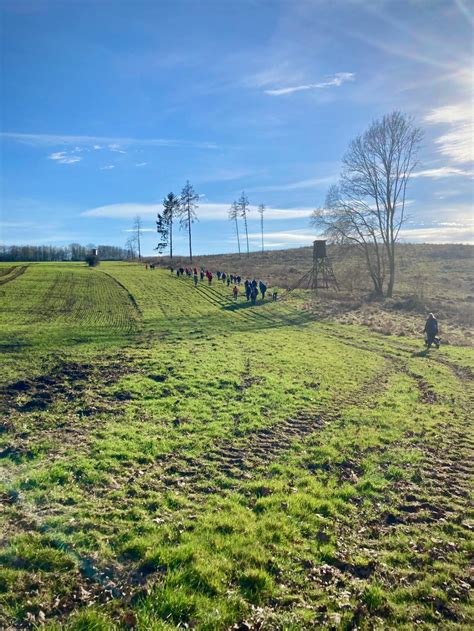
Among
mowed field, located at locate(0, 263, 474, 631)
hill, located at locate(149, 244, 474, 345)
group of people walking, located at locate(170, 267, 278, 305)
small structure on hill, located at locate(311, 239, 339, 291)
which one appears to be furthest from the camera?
small structure on hill, located at locate(311, 239, 339, 291)

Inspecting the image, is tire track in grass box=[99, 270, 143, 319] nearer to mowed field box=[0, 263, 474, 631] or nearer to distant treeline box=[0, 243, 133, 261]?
mowed field box=[0, 263, 474, 631]

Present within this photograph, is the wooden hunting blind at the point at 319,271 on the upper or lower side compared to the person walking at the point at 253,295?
upper

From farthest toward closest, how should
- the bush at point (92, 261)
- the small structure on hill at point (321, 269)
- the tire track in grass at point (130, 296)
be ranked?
the bush at point (92, 261) < the small structure on hill at point (321, 269) < the tire track in grass at point (130, 296)

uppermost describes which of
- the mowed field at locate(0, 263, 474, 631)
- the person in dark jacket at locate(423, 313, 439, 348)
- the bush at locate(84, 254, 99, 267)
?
the bush at locate(84, 254, 99, 267)

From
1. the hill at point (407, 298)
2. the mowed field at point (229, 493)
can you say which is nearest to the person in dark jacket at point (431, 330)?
the hill at point (407, 298)

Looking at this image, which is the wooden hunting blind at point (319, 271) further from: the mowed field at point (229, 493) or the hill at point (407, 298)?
the mowed field at point (229, 493)

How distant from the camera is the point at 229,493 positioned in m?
7.89

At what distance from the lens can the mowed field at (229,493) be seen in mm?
5105

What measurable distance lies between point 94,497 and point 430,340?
72.9 ft

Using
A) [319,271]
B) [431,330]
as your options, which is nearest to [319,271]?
[319,271]

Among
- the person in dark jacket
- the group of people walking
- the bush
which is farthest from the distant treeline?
the person in dark jacket

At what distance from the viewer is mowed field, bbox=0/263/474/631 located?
511cm

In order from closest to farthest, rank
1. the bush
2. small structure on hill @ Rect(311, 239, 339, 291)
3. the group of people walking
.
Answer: the group of people walking < small structure on hill @ Rect(311, 239, 339, 291) < the bush

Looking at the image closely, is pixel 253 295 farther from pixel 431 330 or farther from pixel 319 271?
pixel 431 330
